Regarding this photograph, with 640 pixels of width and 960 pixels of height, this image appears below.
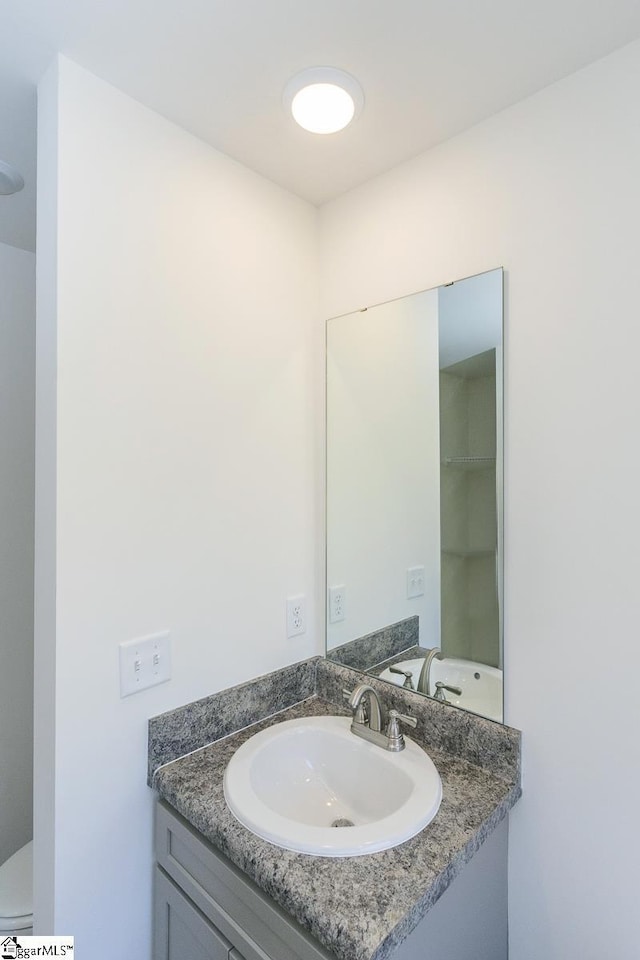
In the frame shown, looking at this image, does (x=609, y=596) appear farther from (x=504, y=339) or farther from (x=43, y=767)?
(x=43, y=767)

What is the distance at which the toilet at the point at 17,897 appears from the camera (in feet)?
4.24

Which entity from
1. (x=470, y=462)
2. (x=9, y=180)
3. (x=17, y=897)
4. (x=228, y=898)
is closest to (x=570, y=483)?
(x=470, y=462)

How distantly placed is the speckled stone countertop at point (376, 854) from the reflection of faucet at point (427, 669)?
0.03m

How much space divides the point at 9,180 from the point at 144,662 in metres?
1.43

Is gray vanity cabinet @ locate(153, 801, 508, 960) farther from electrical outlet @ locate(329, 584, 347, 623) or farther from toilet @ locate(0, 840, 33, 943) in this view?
electrical outlet @ locate(329, 584, 347, 623)

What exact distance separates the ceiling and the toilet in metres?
2.07

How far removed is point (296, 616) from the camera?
1565 millimetres

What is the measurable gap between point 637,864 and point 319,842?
2.10 feet

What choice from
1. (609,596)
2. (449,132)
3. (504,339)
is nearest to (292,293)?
(449,132)

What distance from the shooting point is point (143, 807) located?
1165mm

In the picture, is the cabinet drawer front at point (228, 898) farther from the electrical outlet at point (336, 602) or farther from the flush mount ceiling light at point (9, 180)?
the flush mount ceiling light at point (9, 180)

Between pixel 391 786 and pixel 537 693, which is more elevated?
pixel 537 693
